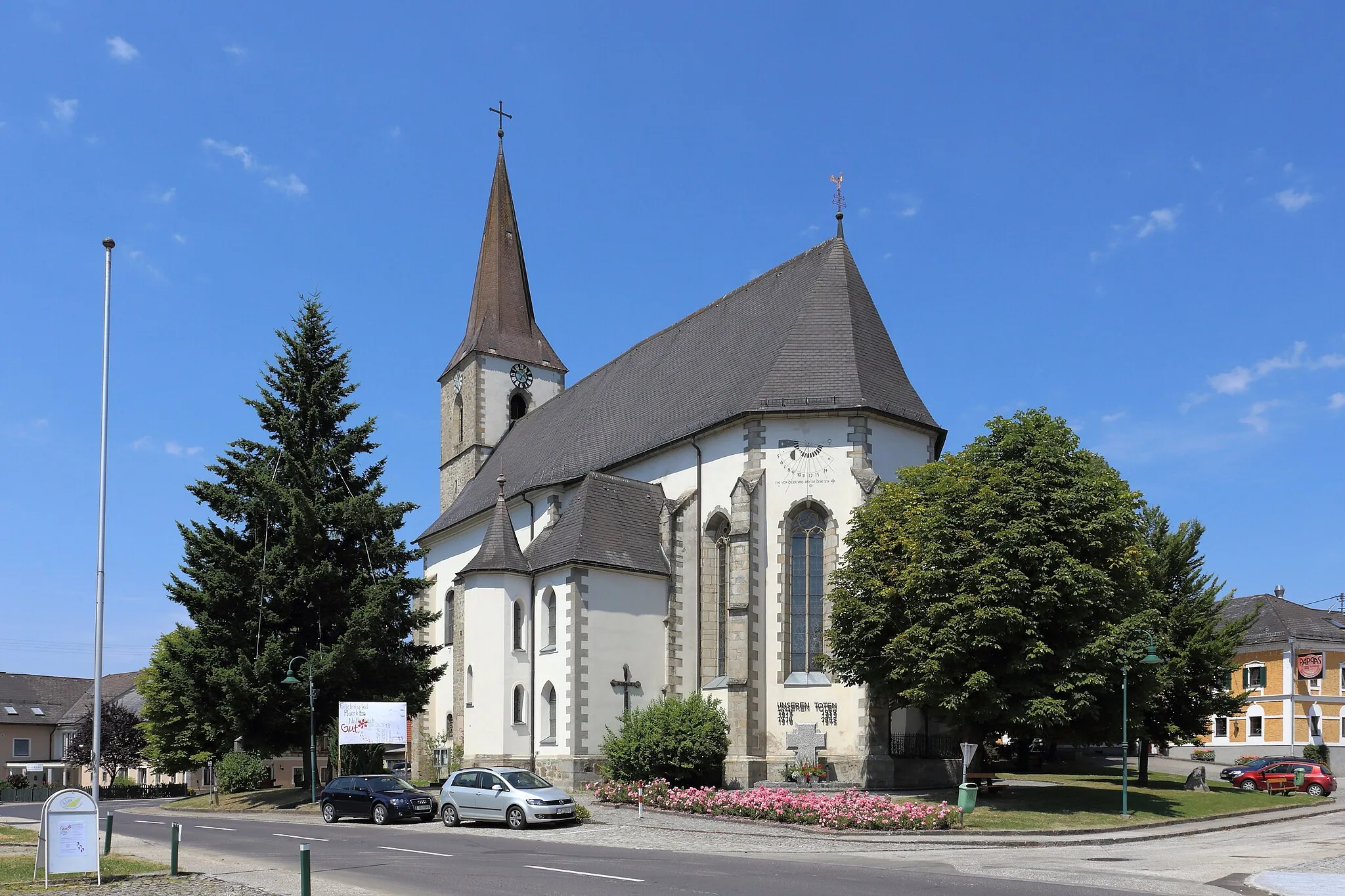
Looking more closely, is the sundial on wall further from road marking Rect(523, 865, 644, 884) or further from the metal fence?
road marking Rect(523, 865, 644, 884)

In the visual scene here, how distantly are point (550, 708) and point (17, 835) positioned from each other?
15114 millimetres

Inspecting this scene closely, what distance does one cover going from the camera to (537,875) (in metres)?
15.8

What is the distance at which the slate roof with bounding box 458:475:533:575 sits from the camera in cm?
3741

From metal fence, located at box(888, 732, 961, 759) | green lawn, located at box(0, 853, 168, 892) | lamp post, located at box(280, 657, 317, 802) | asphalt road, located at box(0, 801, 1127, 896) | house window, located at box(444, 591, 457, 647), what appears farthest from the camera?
house window, located at box(444, 591, 457, 647)

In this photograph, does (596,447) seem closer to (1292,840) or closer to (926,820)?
(926,820)

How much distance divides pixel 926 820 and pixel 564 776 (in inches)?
529

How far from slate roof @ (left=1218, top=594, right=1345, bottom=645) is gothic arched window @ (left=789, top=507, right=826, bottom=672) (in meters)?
30.7

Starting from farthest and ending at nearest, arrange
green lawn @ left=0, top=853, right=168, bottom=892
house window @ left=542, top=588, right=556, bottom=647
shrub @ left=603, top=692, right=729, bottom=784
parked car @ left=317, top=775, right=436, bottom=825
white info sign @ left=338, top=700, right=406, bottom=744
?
1. house window @ left=542, top=588, right=556, bottom=647
2. white info sign @ left=338, top=700, right=406, bottom=744
3. shrub @ left=603, top=692, right=729, bottom=784
4. parked car @ left=317, top=775, right=436, bottom=825
5. green lawn @ left=0, top=853, right=168, bottom=892

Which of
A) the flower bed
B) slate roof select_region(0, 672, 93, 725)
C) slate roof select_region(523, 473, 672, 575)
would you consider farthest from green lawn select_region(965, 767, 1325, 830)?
slate roof select_region(0, 672, 93, 725)

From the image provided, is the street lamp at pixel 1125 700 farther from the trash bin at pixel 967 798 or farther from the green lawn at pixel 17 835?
the green lawn at pixel 17 835

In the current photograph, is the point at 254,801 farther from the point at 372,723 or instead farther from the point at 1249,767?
the point at 1249,767

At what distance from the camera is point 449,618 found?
163 ft

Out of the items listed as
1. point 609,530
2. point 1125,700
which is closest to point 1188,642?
point 1125,700

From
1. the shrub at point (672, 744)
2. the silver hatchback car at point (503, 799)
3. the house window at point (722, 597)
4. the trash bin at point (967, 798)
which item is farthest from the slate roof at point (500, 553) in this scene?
the trash bin at point (967, 798)
